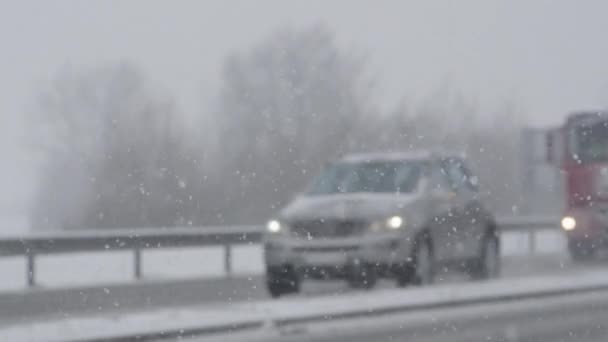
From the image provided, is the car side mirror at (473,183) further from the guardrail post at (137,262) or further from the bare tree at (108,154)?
the bare tree at (108,154)

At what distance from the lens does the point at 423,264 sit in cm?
1636

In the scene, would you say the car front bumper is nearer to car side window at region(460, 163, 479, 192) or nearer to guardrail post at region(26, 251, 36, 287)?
car side window at region(460, 163, 479, 192)

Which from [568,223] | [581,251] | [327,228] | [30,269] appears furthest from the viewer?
[568,223]

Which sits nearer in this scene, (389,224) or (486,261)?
Result: (389,224)

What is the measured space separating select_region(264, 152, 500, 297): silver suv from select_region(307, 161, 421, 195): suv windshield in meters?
0.01

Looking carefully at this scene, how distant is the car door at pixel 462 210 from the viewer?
57.4ft

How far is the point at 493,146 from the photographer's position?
59188 millimetres

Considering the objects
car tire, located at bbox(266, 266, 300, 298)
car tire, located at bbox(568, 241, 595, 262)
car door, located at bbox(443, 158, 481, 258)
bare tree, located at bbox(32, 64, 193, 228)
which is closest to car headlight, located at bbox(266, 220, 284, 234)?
car tire, located at bbox(266, 266, 300, 298)

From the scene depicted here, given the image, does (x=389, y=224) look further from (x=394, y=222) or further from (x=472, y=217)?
(x=472, y=217)

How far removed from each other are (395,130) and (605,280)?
41.3 meters

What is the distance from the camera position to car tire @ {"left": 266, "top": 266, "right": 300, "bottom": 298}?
1608cm

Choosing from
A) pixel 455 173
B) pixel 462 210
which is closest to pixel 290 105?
pixel 455 173

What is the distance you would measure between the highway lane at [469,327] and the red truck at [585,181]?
398 inches

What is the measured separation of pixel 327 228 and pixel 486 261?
3466 millimetres
